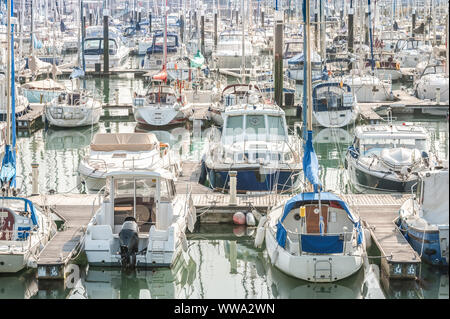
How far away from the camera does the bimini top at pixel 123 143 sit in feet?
→ 80.3

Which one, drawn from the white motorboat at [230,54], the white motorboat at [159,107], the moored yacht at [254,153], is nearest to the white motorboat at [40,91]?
the white motorboat at [159,107]

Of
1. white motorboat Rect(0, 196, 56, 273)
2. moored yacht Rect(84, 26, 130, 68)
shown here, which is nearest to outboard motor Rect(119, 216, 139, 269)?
white motorboat Rect(0, 196, 56, 273)

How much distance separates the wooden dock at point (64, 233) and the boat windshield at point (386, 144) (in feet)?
26.1

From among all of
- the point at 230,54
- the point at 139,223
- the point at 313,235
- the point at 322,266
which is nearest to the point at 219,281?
the point at 139,223

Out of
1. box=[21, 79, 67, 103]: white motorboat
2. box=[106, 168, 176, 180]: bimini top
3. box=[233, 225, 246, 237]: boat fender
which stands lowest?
box=[233, 225, 246, 237]: boat fender

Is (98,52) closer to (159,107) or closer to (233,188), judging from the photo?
(159,107)

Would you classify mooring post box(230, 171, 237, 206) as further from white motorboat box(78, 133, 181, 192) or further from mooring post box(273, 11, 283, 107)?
mooring post box(273, 11, 283, 107)

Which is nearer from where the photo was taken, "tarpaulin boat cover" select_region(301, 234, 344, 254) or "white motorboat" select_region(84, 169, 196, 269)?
"tarpaulin boat cover" select_region(301, 234, 344, 254)

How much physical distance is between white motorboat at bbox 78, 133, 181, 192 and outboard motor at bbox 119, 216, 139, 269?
600 centimetres

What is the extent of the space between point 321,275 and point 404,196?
6.15 m

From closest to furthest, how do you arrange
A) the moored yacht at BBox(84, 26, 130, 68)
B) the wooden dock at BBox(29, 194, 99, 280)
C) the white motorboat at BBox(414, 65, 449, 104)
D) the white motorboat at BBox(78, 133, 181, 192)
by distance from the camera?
the wooden dock at BBox(29, 194, 99, 280) < the white motorboat at BBox(78, 133, 181, 192) < the white motorboat at BBox(414, 65, 449, 104) < the moored yacht at BBox(84, 26, 130, 68)

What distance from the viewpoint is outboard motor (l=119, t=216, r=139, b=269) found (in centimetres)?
1681

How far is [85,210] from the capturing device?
20.5m
